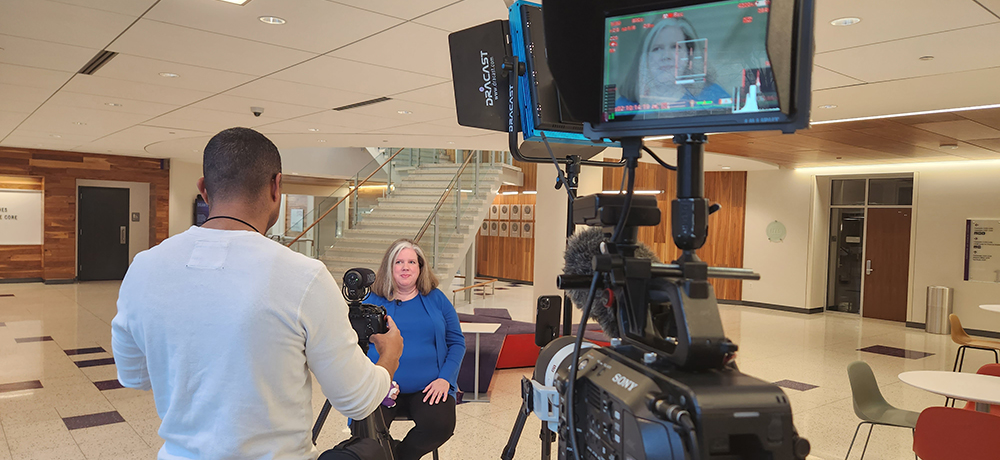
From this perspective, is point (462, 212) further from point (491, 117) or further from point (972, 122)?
point (491, 117)

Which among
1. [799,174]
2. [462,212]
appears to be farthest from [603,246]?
[799,174]

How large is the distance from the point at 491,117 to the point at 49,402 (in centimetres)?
503

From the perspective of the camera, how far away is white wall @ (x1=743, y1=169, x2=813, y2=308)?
12.0 metres

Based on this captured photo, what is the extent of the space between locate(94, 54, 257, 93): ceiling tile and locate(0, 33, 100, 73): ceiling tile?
19 cm

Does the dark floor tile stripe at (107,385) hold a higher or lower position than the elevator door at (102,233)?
lower

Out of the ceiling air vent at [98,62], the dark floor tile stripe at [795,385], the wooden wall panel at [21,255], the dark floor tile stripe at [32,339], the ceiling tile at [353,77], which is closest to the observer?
the ceiling air vent at [98,62]

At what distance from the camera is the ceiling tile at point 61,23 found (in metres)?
3.61

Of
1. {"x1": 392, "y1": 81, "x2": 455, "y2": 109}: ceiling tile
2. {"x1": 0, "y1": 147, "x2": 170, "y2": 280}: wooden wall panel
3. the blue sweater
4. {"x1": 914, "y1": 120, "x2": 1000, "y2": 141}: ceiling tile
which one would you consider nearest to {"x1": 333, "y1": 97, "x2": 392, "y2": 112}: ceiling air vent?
{"x1": 392, "y1": 81, "x2": 455, "y2": 109}: ceiling tile

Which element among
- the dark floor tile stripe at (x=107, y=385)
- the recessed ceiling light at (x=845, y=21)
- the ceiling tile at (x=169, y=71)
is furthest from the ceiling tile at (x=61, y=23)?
the recessed ceiling light at (x=845, y=21)

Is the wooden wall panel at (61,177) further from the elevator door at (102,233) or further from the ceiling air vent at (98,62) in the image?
the ceiling air vent at (98,62)

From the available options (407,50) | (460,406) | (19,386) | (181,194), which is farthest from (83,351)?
(181,194)

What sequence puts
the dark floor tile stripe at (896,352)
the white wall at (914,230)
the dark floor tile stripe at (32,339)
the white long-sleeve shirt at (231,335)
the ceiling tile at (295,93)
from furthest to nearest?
the white wall at (914,230)
the dark floor tile stripe at (896,352)
the dark floor tile stripe at (32,339)
the ceiling tile at (295,93)
the white long-sleeve shirt at (231,335)

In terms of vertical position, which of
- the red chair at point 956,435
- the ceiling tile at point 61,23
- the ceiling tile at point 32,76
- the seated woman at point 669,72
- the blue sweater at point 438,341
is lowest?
the red chair at point 956,435

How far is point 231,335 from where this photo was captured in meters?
1.26
